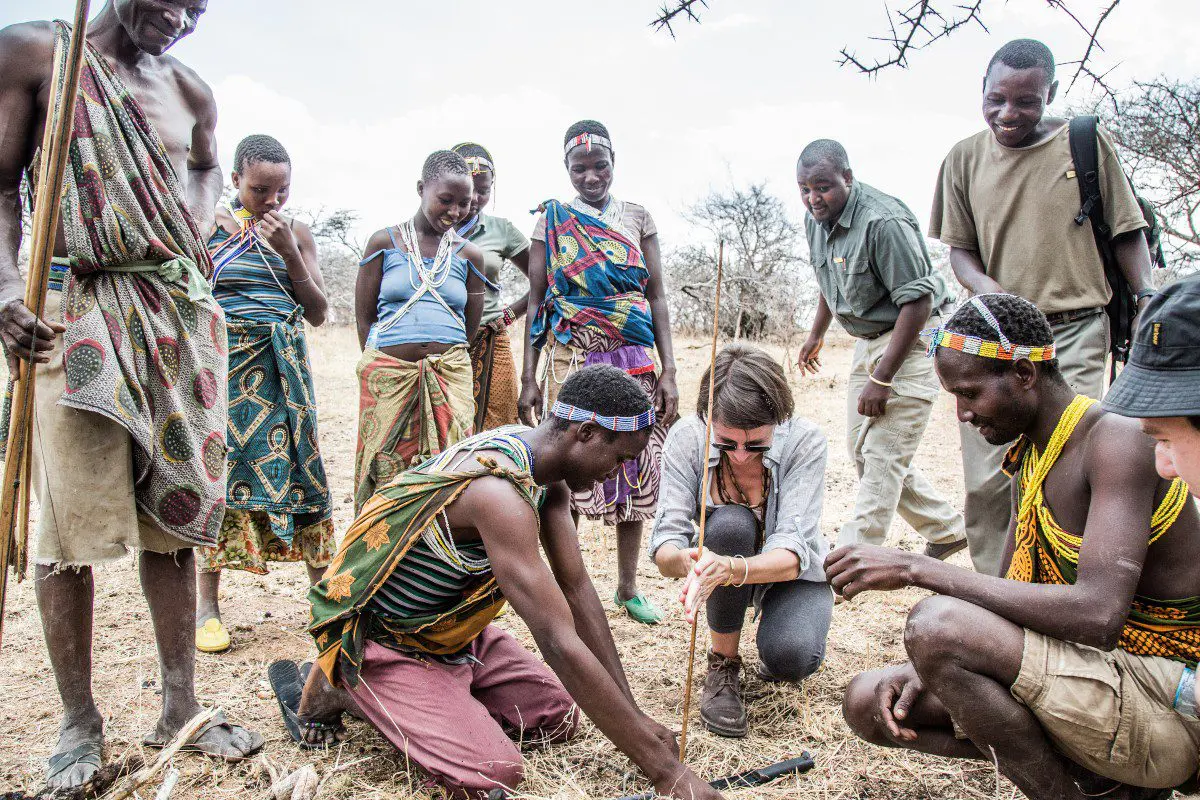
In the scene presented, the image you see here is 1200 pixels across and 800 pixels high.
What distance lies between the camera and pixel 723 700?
2.72m

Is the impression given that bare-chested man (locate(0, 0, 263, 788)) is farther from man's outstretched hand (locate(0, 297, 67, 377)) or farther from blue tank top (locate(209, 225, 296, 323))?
blue tank top (locate(209, 225, 296, 323))

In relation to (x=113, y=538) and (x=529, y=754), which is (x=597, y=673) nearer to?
(x=529, y=754)

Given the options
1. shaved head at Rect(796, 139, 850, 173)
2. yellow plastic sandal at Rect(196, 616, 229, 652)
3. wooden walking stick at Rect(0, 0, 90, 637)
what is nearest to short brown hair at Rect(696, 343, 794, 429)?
shaved head at Rect(796, 139, 850, 173)

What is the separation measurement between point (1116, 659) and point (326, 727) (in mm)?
2174

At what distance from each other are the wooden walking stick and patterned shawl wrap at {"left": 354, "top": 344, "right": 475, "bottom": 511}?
158 cm

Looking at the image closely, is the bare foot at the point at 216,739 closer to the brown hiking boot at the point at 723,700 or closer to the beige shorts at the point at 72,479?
the beige shorts at the point at 72,479

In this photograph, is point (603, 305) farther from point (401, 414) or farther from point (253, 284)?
point (253, 284)

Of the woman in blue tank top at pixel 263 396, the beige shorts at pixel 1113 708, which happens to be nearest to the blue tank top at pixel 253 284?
the woman in blue tank top at pixel 263 396

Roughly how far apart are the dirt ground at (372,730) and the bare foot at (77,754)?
112mm

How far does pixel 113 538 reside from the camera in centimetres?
225

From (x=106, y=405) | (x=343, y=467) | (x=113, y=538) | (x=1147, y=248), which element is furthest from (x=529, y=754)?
(x=343, y=467)

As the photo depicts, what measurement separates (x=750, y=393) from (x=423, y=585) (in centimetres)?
118

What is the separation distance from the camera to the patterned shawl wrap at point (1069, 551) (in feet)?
6.08

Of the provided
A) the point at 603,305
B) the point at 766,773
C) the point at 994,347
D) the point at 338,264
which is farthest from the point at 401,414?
the point at 338,264
